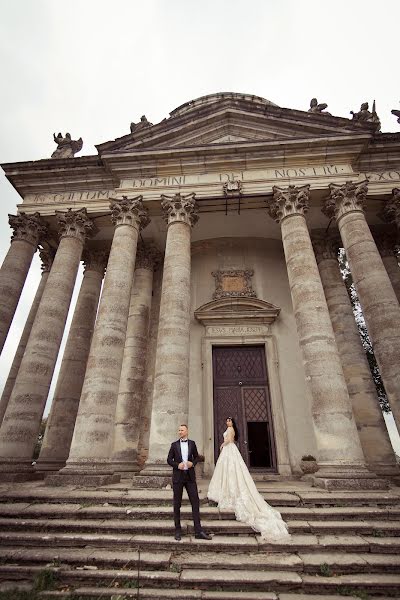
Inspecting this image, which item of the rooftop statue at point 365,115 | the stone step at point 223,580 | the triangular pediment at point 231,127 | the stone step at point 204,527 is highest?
the rooftop statue at point 365,115

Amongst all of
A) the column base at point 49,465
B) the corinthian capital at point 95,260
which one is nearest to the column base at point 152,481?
the column base at point 49,465

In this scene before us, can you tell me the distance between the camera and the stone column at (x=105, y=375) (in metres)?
7.91

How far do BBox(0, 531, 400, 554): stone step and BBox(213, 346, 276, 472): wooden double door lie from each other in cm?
636

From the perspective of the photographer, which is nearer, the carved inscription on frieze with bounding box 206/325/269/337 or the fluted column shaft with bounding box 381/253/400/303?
the fluted column shaft with bounding box 381/253/400/303

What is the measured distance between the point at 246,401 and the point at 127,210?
8364mm

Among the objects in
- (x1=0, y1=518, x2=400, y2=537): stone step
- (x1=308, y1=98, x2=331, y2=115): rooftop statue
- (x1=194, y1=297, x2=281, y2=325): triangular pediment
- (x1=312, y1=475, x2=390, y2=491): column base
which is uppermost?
(x1=308, y1=98, x2=331, y2=115): rooftop statue

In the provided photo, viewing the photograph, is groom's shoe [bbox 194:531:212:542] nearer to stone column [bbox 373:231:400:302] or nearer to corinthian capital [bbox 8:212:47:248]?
corinthian capital [bbox 8:212:47:248]

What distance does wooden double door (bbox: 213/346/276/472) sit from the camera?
11.4 m

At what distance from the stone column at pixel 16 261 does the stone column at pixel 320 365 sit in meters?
9.24

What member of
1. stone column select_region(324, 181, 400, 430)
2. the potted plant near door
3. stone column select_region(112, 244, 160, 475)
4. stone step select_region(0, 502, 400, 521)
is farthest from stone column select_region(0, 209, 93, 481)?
stone column select_region(324, 181, 400, 430)

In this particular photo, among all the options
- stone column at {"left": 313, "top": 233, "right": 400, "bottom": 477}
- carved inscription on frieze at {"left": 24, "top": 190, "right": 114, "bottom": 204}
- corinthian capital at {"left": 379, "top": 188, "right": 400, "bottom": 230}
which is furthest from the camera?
carved inscription on frieze at {"left": 24, "top": 190, "right": 114, "bottom": 204}

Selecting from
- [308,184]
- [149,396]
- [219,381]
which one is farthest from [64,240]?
[308,184]

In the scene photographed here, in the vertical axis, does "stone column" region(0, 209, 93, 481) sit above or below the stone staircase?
above

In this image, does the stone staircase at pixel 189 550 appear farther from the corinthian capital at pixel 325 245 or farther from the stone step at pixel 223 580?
the corinthian capital at pixel 325 245
